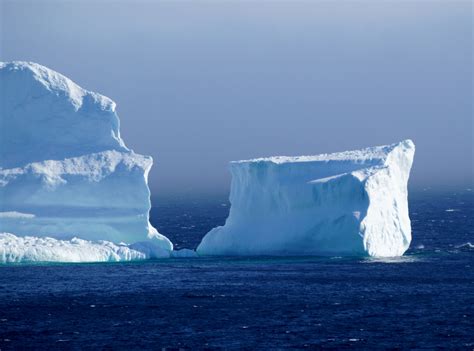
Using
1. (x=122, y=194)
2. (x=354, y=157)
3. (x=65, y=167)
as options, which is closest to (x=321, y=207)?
(x=354, y=157)

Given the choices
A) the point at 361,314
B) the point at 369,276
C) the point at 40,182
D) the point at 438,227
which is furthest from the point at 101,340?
the point at 438,227

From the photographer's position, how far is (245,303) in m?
39.5

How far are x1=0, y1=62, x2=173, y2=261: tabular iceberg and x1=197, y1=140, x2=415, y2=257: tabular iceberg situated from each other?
4.55 m

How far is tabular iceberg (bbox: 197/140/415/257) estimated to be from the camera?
49.8 m

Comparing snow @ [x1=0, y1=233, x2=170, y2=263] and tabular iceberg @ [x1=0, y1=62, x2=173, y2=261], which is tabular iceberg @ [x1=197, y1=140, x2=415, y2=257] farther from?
tabular iceberg @ [x1=0, y1=62, x2=173, y2=261]

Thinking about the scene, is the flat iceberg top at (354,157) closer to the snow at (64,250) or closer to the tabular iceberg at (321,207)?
the tabular iceberg at (321,207)

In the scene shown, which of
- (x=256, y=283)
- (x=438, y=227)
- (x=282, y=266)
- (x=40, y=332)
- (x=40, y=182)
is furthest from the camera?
(x=438, y=227)

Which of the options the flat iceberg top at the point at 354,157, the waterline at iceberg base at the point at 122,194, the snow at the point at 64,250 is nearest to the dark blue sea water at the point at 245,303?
the snow at the point at 64,250

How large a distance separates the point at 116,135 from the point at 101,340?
23.4 m

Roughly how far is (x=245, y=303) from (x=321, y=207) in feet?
39.4

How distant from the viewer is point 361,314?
37.1 m

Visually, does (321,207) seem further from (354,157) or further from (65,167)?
(65,167)

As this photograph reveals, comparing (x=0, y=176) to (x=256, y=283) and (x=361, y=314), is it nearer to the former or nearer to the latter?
(x=256, y=283)

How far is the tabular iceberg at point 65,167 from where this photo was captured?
173 ft
